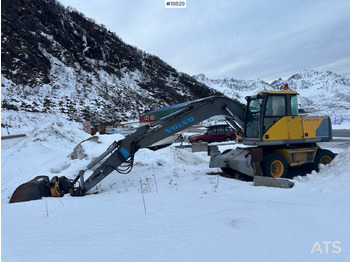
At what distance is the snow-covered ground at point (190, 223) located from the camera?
3.32m

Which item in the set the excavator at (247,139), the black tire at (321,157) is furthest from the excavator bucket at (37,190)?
the black tire at (321,157)

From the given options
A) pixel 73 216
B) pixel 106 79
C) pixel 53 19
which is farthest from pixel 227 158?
pixel 53 19

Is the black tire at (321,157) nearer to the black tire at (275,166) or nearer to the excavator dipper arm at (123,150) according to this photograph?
the black tire at (275,166)

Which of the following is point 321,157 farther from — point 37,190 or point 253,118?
point 37,190

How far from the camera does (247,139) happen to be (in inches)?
336

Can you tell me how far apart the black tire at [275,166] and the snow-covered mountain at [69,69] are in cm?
3503

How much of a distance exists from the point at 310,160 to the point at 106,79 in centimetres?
5190

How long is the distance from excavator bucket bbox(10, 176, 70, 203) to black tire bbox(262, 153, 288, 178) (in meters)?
6.05

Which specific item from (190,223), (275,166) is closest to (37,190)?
(190,223)

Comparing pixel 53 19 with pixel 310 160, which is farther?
pixel 53 19

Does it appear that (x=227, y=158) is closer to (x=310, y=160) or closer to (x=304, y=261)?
(x=310, y=160)

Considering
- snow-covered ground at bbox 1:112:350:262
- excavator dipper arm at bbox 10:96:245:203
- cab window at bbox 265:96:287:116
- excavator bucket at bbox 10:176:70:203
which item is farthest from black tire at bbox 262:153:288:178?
excavator bucket at bbox 10:176:70:203

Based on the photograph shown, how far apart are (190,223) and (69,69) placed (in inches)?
2025

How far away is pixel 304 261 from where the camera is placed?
119 inches
